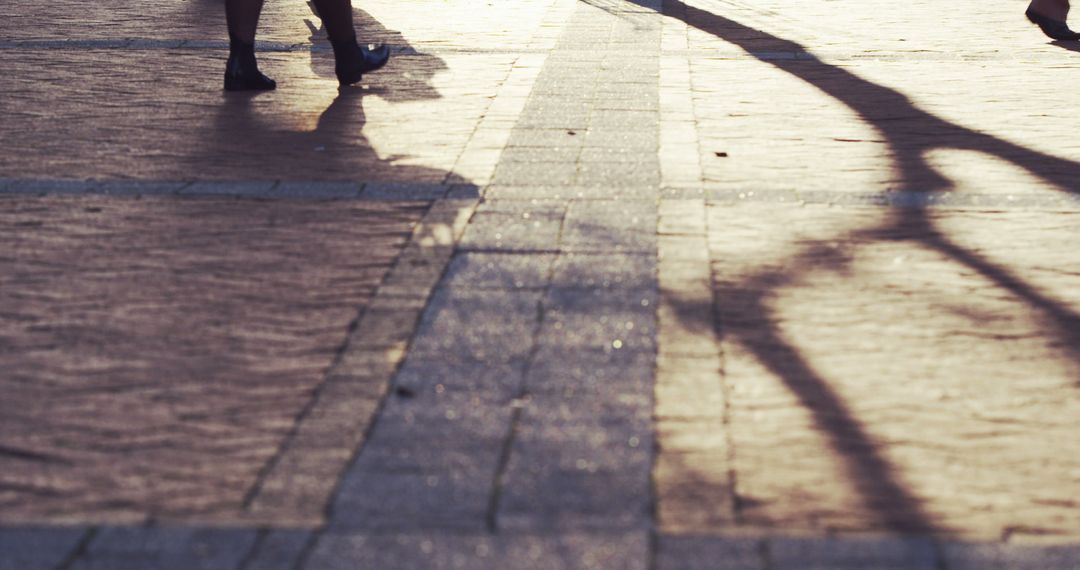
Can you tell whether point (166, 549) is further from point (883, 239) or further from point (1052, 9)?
point (1052, 9)

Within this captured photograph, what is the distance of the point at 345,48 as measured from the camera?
7.57 metres

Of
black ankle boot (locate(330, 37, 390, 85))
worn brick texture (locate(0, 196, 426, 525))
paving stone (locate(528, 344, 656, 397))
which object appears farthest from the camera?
black ankle boot (locate(330, 37, 390, 85))

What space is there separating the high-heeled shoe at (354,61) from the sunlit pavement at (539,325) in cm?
10

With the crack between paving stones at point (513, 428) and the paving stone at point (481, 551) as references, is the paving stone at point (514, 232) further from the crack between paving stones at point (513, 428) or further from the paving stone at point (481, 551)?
the paving stone at point (481, 551)

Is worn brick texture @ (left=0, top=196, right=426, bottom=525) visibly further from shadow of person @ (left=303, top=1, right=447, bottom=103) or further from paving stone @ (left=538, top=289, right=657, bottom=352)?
shadow of person @ (left=303, top=1, right=447, bottom=103)

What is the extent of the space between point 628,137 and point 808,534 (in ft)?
12.1

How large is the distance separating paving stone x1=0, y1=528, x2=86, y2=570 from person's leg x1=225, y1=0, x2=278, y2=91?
474 cm

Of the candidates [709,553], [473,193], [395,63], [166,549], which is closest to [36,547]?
[166,549]

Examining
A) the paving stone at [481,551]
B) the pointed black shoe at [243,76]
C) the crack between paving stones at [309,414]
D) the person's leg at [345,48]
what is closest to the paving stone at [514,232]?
the crack between paving stones at [309,414]

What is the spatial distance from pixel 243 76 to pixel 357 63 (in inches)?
24.0

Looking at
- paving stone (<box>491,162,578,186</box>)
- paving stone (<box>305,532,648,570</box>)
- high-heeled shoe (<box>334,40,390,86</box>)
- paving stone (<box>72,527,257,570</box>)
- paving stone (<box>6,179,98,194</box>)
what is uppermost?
paving stone (<box>305,532,648,570</box>)

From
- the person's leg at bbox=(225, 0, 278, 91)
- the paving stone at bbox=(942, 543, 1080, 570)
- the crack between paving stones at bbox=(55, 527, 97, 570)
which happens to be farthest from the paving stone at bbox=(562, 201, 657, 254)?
the person's leg at bbox=(225, 0, 278, 91)

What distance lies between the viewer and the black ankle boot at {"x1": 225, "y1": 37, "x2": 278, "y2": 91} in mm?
7473

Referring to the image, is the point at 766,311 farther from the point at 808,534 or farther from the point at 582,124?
the point at 582,124
